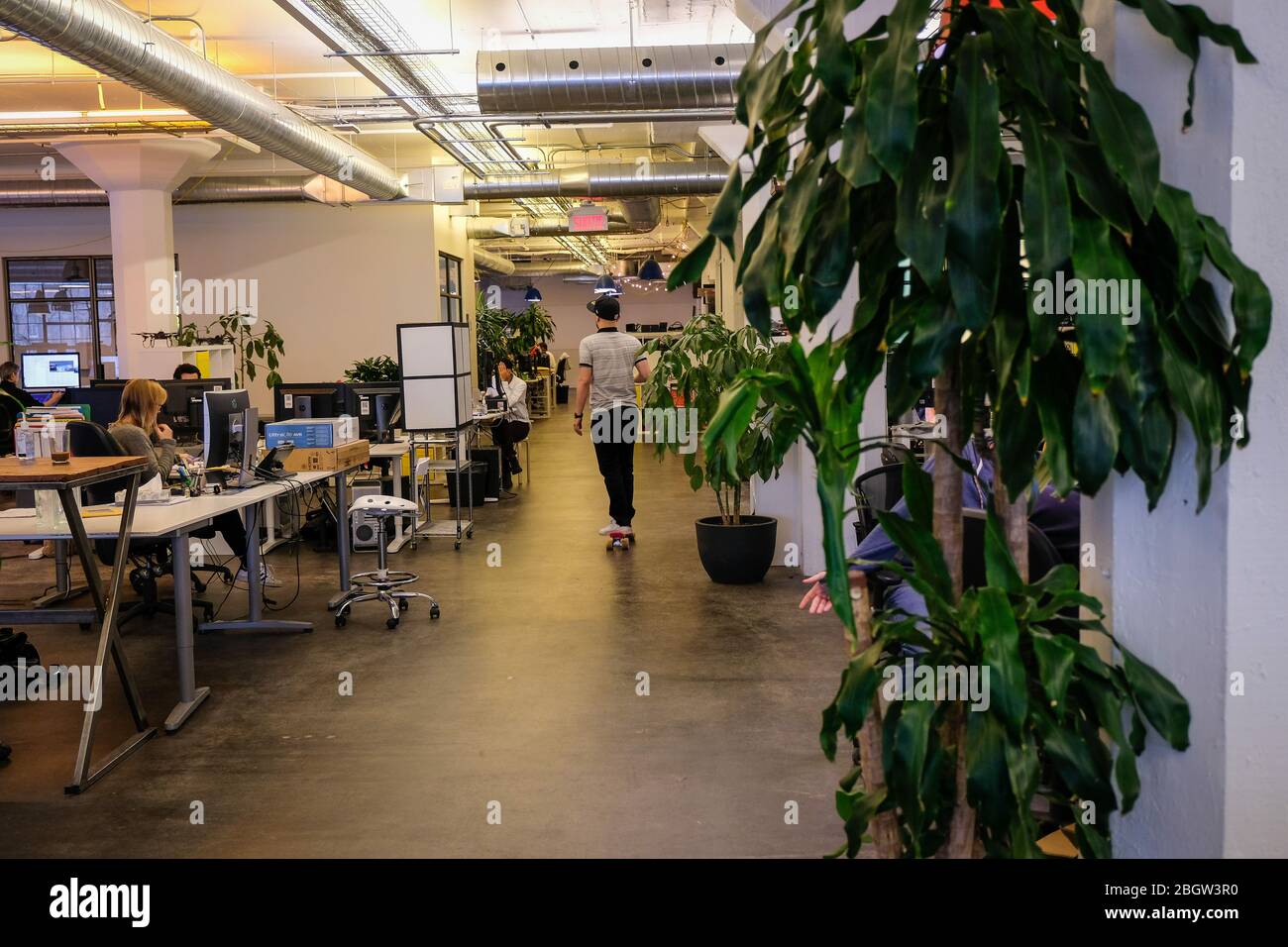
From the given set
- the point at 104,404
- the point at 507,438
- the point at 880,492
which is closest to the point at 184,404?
the point at 104,404

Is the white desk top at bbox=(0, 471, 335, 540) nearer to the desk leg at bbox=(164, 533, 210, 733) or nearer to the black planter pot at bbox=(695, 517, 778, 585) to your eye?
the desk leg at bbox=(164, 533, 210, 733)

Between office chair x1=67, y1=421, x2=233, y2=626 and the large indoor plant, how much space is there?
460 centimetres

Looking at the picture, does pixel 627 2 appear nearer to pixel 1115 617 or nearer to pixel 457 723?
pixel 457 723

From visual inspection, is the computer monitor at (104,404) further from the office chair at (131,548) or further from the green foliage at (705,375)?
the green foliage at (705,375)

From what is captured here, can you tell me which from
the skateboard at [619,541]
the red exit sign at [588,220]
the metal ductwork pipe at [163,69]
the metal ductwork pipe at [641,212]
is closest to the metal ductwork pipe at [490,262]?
the metal ductwork pipe at [641,212]

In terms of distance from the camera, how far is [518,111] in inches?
324

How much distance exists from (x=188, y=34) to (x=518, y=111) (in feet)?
9.68

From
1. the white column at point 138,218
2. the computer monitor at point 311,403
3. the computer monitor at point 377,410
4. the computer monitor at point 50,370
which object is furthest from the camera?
the computer monitor at point 50,370

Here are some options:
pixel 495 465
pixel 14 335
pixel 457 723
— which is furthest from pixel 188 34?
pixel 14 335

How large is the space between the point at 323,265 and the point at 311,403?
6976 millimetres

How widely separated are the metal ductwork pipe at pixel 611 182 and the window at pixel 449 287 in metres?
2.47

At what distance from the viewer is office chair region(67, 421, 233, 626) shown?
5.87 m

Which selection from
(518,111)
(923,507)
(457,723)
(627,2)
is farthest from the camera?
(627,2)

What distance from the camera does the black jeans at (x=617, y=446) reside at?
7.98 m
